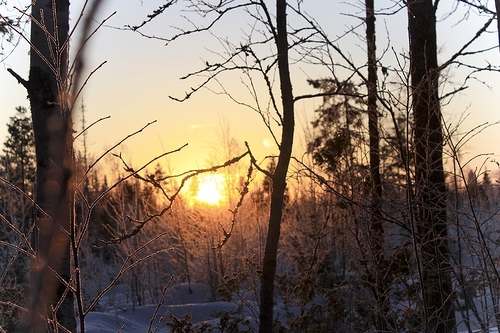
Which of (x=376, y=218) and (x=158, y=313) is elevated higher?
(x=376, y=218)

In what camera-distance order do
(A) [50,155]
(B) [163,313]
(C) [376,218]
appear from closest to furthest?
(A) [50,155] < (C) [376,218] < (B) [163,313]

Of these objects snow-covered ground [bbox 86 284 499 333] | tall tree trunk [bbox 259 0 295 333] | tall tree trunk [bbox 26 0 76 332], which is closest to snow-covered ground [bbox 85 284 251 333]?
snow-covered ground [bbox 86 284 499 333]

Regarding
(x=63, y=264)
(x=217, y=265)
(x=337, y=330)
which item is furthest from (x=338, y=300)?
(x=217, y=265)

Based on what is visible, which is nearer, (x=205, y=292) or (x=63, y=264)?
(x=63, y=264)

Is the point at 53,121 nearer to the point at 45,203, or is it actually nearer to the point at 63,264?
the point at 45,203

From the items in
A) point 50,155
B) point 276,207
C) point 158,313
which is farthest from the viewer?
point 158,313

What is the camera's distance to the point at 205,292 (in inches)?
627

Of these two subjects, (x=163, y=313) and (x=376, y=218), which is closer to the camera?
(x=376, y=218)

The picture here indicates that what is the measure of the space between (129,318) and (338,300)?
17.1 feet

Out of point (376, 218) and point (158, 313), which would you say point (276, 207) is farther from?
point (158, 313)

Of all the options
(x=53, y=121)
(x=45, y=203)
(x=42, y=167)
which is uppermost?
(x=53, y=121)

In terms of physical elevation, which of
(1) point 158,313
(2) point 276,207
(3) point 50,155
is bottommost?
(1) point 158,313

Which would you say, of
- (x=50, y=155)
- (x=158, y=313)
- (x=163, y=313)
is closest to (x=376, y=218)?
(x=50, y=155)

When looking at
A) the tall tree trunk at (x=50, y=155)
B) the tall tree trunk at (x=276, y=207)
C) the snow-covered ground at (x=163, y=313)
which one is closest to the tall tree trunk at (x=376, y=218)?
the tall tree trunk at (x=276, y=207)
